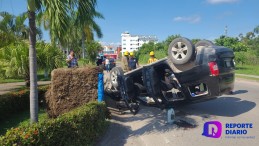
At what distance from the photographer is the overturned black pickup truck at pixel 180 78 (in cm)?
717

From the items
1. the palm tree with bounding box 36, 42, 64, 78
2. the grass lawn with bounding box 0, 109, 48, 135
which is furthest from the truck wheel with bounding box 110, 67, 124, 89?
the palm tree with bounding box 36, 42, 64, 78

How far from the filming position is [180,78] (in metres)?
7.61

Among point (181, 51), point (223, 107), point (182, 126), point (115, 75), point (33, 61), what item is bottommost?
point (182, 126)

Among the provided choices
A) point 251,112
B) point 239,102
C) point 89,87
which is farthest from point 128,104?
point 239,102

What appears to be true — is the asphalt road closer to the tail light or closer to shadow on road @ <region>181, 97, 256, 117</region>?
shadow on road @ <region>181, 97, 256, 117</region>

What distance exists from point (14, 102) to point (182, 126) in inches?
238

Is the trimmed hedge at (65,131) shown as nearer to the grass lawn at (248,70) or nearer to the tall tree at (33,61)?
the tall tree at (33,61)

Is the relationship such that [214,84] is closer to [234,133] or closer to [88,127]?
[234,133]

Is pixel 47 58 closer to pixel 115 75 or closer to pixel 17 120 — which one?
pixel 17 120

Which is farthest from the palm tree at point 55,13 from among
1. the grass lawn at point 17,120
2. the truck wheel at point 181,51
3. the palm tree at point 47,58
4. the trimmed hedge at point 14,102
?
the palm tree at point 47,58

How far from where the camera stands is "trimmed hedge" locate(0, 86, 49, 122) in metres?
9.19

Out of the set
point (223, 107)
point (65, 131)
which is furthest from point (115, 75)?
point (65, 131)

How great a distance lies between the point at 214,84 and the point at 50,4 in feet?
14.6

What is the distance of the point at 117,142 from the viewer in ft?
19.6
